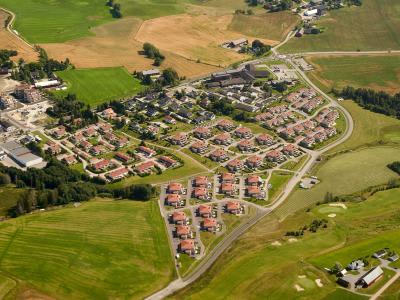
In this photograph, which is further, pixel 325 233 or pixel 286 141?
pixel 286 141

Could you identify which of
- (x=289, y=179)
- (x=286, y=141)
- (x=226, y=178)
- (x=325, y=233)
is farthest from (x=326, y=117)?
(x=325, y=233)

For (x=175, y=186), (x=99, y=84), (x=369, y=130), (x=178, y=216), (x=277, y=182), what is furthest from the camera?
(x=99, y=84)

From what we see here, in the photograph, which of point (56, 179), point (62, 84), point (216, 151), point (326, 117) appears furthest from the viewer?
point (62, 84)

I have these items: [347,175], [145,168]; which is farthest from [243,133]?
[145,168]

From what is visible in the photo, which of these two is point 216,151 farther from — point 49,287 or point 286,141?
point 49,287

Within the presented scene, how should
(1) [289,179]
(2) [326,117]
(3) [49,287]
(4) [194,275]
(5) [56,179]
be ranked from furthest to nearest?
1. (2) [326,117]
2. (1) [289,179]
3. (5) [56,179]
4. (4) [194,275]
5. (3) [49,287]

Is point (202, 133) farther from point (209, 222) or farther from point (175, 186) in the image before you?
point (209, 222)

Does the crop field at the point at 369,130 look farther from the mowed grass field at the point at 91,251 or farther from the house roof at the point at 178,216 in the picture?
the mowed grass field at the point at 91,251
